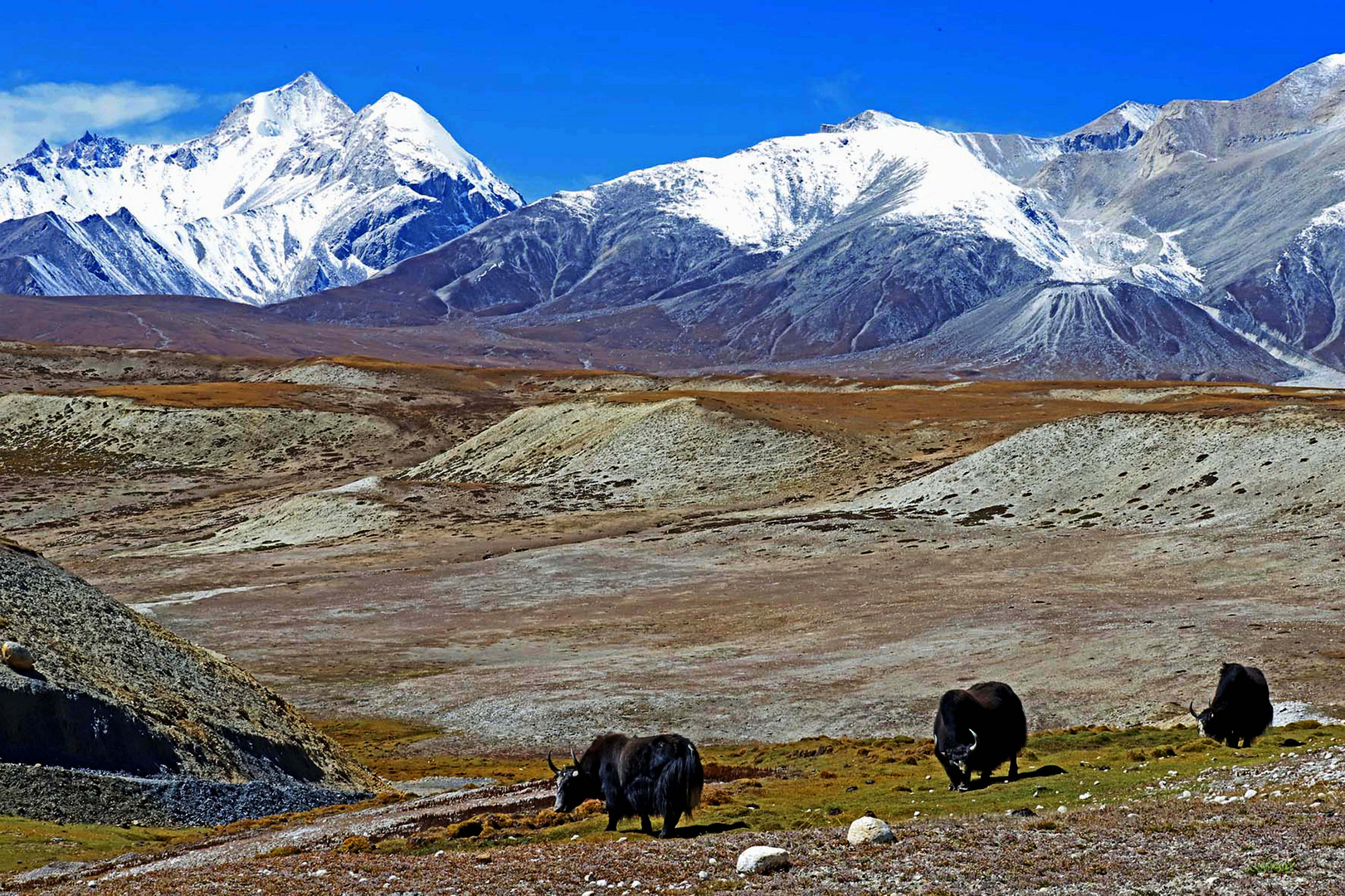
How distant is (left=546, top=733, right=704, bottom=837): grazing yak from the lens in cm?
1725

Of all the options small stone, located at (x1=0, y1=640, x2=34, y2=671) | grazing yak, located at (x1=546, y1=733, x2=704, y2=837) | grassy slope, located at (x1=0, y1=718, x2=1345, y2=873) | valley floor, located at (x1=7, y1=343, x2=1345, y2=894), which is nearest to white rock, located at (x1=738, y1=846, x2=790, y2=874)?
valley floor, located at (x1=7, y1=343, x2=1345, y2=894)

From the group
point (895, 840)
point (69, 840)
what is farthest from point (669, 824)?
point (69, 840)

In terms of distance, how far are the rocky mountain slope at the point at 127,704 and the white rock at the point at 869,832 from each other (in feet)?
51.2

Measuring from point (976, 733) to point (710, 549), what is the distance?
6042 cm

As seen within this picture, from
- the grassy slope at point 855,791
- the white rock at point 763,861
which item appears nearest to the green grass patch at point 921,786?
the grassy slope at point 855,791

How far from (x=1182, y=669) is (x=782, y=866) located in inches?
1040

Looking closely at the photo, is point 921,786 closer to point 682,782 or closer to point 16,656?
point 682,782

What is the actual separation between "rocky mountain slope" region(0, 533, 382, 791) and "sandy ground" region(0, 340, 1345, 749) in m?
9.15

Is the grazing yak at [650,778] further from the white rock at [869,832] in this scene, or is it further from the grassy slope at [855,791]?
the white rock at [869,832]

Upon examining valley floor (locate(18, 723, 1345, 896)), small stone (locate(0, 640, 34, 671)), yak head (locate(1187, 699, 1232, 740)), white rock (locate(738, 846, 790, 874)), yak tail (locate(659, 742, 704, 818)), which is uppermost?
small stone (locate(0, 640, 34, 671))

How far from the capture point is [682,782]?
56.6 feet

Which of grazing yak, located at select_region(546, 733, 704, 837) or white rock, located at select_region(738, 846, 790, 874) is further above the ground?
grazing yak, located at select_region(546, 733, 704, 837)

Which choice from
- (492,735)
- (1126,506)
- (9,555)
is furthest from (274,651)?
(1126,506)

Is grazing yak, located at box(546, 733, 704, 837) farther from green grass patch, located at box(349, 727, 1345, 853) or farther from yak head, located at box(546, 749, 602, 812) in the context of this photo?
yak head, located at box(546, 749, 602, 812)
